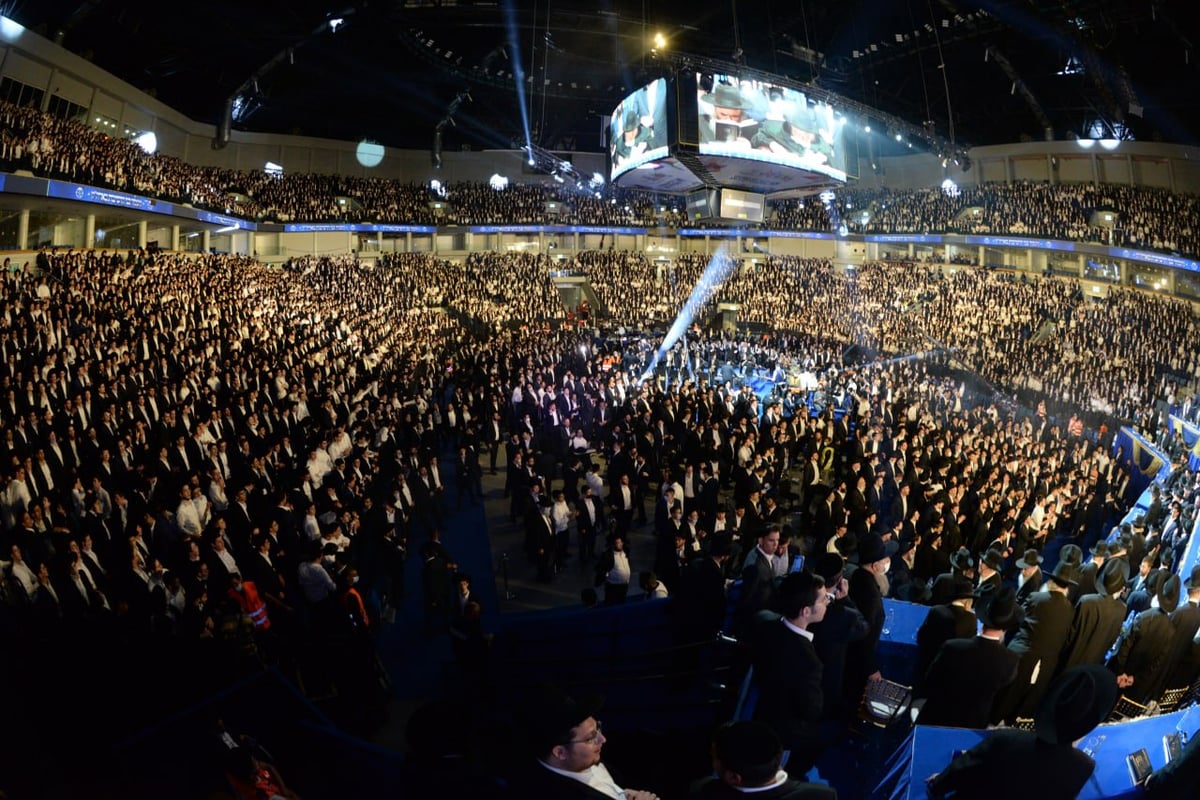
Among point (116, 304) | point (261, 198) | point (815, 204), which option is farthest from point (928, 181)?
point (116, 304)

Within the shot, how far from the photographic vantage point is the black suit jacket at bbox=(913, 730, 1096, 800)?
268 cm

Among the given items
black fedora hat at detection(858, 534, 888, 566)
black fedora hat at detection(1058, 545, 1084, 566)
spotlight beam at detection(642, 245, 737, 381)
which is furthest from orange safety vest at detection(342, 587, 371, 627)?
spotlight beam at detection(642, 245, 737, 381)

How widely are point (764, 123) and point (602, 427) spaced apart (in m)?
9.25

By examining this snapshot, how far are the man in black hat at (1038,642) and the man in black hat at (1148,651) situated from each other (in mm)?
789

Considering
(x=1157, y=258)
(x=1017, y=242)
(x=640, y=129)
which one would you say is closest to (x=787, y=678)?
(x=640, y=129)

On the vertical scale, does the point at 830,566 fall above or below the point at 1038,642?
above

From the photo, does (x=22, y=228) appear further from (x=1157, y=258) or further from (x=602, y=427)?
(x=1157, y=258)

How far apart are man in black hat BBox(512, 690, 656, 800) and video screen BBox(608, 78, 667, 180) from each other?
17205mm

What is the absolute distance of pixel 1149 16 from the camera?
72.7 ft

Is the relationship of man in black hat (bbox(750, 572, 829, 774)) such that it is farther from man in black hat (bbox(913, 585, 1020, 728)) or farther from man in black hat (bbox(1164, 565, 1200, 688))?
man in black hat (bbox(1164, 565, 1200, 688))

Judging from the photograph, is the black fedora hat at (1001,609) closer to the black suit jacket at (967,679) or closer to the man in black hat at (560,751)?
the black suit jacket at (967,679)

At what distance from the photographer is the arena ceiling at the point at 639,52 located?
79.9 feet

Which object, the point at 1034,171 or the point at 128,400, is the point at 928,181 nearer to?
the point at 1034,171

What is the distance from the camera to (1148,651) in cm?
494
